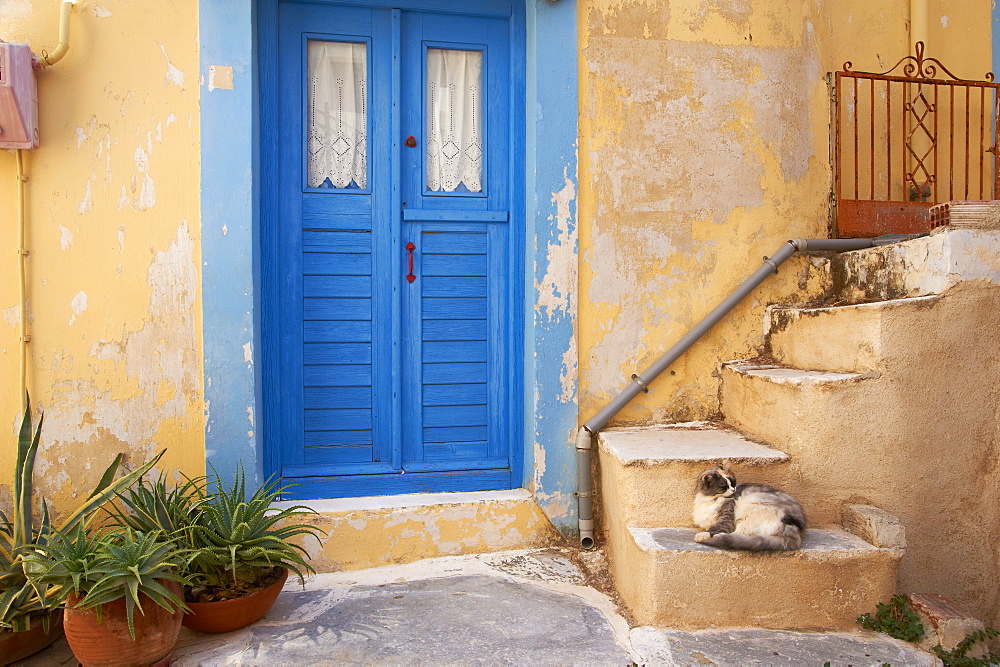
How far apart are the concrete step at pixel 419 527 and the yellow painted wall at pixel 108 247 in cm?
76

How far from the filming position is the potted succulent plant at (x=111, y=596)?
2.29 metres

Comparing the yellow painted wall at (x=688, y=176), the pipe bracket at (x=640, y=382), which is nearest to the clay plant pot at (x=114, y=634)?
the yellow painted wall at (x=688, y=176)

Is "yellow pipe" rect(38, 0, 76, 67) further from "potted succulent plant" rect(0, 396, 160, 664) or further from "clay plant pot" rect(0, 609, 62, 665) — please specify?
"clay plant pot" rect(0, 609, 62, 665)

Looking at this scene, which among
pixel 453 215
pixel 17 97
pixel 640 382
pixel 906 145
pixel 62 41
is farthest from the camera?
pixel 906 145

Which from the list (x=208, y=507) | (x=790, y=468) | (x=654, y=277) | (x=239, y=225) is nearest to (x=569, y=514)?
(x=790, y=468)

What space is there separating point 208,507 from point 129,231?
1.46m

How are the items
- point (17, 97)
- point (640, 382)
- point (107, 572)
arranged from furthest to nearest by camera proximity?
point (640, 382), point (17, 97), point (107, 572)

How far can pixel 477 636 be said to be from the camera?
8.87 feet

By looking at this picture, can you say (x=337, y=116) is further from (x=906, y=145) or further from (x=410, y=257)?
(x=906, y=145)

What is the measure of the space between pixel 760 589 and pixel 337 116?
3.23 meters

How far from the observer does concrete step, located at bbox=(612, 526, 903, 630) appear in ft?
8.91

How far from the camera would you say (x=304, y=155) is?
11.5 feet

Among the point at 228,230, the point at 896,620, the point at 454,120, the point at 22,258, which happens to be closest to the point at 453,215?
the point at 454,120

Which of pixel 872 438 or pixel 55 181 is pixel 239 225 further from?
pixel 872 438
